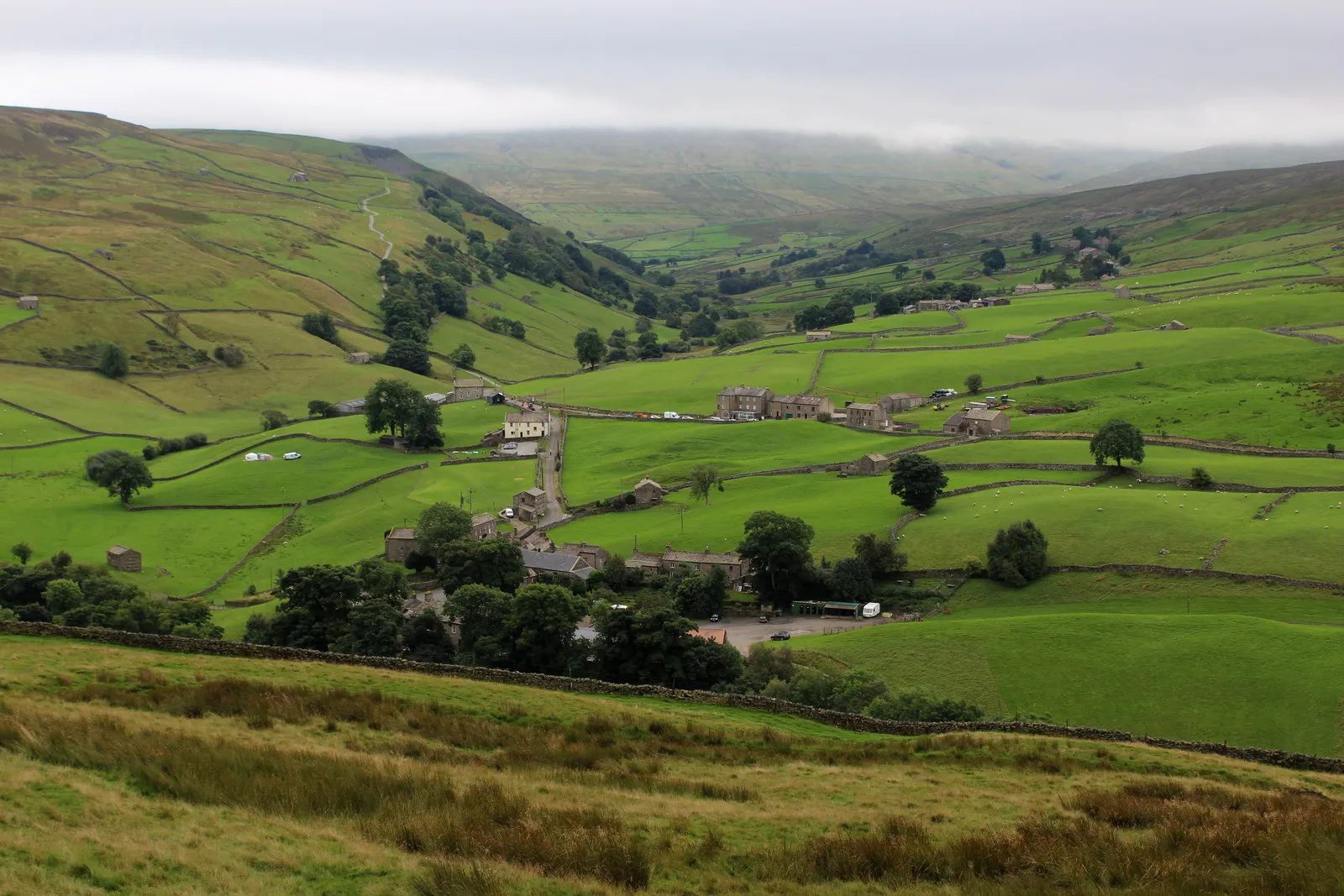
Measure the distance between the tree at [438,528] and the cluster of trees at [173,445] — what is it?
42.5 metres

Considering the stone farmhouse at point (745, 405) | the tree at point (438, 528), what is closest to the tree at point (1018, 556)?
the tree at point (438, 528)

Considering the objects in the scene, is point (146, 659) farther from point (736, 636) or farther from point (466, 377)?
point (466, 377)

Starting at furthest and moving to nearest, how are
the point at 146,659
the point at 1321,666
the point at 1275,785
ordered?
1. the point at 1321,666
2. the point at 146,659
3. the point at 1275,785

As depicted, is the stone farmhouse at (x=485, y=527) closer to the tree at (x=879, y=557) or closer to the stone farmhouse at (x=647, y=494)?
the stone farmhouse at (x=647, y=494)

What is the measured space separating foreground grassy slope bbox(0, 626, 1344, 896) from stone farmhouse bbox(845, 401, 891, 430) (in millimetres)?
68395

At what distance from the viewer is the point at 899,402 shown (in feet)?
339

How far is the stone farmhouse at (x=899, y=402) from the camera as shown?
103000mm

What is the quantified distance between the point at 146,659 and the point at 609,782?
51.6 ft

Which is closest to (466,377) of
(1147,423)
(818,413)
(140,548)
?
(818,413)

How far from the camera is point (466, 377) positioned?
5384 inches

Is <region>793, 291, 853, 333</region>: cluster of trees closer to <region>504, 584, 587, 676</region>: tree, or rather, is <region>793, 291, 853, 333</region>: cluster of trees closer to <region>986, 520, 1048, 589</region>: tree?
<region>986, 520, 1048, 589</region>: tree

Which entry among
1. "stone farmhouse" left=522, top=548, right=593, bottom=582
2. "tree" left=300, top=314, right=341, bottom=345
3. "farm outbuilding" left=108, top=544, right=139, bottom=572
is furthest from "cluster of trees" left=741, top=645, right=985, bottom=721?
"tree" left=300, top=314, right=341, bottom=345

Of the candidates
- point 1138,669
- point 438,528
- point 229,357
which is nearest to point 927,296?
point 229,357

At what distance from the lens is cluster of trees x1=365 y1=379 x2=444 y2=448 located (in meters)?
94.9
